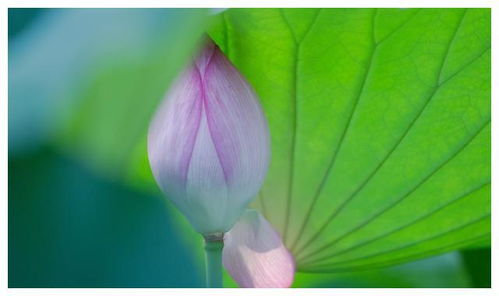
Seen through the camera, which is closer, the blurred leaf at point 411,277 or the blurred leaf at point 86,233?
the blurred leaf at point 86,233

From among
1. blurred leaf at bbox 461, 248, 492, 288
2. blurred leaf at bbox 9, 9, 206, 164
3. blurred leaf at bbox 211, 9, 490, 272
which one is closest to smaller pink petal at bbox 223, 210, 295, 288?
blurred leaf at bbox 211, 9, 490, 272

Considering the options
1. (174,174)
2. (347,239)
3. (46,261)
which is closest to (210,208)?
(174,174)

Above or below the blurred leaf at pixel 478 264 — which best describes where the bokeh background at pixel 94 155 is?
above

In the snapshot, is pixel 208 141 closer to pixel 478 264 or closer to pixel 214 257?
pixel 214 257

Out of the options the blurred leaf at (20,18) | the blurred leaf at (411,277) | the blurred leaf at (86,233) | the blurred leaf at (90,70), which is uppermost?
the blurred leaf at (20,18)

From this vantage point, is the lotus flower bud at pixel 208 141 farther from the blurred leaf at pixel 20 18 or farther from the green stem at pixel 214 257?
the blurred leaf at pixel 20 18

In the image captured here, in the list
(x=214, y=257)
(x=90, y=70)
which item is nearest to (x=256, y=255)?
(x=214, y=257)

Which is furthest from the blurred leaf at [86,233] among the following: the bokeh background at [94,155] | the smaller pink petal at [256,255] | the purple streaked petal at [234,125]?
the purple streaked petal at [234,125]
